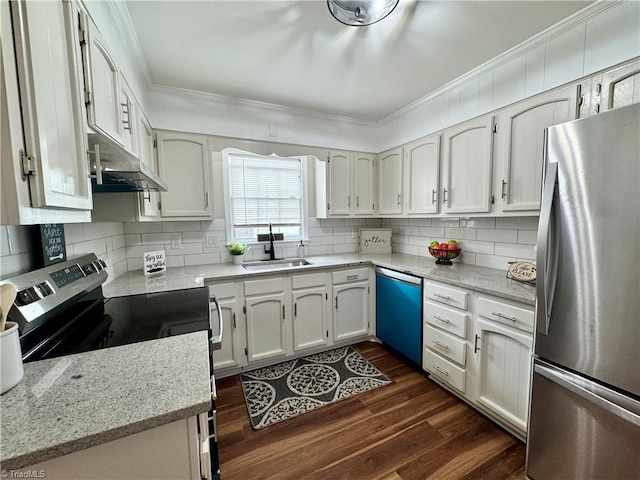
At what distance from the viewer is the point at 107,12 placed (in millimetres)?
1264

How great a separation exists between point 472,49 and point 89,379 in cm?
262

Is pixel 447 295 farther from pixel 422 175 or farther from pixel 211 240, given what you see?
pixel 211 240

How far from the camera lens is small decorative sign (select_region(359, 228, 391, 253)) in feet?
10.2

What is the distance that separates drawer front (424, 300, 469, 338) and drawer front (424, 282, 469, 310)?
5cm

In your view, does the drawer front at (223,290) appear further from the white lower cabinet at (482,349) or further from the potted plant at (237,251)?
the white lower cabinet at (482,349)

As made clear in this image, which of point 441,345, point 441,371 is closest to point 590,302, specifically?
point 441,345

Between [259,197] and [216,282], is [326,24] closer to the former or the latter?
[259,197]

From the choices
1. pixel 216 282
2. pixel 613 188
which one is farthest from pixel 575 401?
pixel 216 282

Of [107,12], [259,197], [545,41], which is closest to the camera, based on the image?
[107,12]

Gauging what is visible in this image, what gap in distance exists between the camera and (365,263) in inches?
106

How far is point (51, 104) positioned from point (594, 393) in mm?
2129

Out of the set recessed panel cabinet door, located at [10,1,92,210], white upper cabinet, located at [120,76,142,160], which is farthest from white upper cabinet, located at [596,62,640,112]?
white upper cabinet, located at [120,76,142,160]
